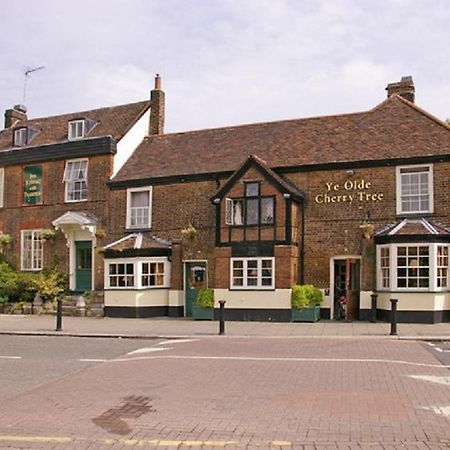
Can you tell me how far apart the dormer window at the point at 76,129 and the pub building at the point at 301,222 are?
4.62 meters

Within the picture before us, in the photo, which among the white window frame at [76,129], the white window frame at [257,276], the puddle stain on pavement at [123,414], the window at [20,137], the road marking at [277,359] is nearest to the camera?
the puddle stain on pavement at [123,414]

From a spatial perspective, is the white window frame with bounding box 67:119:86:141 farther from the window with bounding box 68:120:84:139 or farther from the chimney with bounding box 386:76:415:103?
the chimney with bounding box 386:76:415:103

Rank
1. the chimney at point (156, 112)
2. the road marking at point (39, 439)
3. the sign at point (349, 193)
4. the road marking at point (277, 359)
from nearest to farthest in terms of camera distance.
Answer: the road marking at point (39, 439) → the road marking at point (277, 359) → the sign at point (349, 193) → the chimney at point (156, 112)

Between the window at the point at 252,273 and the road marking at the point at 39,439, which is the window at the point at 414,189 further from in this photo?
the road marking at the point at 39,439

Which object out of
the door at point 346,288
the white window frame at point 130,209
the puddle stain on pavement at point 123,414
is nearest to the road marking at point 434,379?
the puddle stain on pavement at point 123,414

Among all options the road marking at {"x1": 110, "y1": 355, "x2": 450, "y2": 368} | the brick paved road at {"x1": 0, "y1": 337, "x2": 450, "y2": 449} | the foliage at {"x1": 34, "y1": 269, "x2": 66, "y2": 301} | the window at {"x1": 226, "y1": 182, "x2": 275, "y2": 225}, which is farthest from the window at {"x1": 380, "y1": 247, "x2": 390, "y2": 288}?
the foliage at {"x1": 34, "y1": 269, "x2": 66, "y2": 301}

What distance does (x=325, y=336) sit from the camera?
17.8 metres

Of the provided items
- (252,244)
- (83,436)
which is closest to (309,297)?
(252,244)

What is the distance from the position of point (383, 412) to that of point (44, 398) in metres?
4.97

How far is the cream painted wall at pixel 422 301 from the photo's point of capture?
68.7ft

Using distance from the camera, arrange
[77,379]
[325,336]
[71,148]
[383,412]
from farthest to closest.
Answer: [71,148] < [325,336] < [77,379] < [383,412]

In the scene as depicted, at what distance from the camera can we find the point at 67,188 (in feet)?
94.9

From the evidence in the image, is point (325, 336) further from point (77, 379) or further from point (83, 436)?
Answer: point (83, 436)

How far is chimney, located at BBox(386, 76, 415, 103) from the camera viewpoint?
26156 mm
